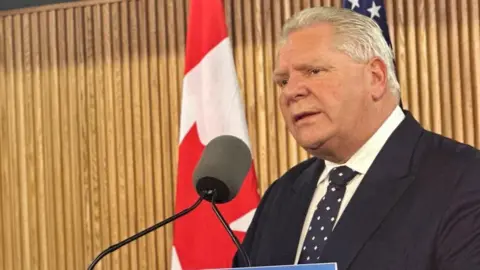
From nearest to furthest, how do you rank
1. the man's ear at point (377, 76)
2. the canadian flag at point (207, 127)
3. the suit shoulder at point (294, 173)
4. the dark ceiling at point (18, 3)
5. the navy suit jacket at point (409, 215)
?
the navy suit jacket at point (409, 215)
the man's ear at point (377, 76)
the suit shoulder at point (294, 173)
the canadian flag at point (207, 127)
the dark ceiling at point (18, 3)

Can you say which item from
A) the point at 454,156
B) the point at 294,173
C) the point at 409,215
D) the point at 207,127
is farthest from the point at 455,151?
the point at 207,127

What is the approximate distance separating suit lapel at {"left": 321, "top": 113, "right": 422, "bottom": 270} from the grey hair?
160 mm

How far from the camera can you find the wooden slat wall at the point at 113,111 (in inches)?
144

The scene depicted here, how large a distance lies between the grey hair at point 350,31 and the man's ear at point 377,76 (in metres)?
0.01

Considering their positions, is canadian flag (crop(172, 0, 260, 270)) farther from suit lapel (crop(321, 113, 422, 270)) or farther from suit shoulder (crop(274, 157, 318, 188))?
suit lapel (crop(321, 113, 422, 270))

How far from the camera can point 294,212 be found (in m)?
1.69

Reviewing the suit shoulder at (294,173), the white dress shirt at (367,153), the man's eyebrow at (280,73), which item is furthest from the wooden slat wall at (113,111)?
the man's eyebrow at (280,73)

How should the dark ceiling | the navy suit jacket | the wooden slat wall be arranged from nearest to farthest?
the navy suit jacket, the wooden slat wall, the dark ceiling

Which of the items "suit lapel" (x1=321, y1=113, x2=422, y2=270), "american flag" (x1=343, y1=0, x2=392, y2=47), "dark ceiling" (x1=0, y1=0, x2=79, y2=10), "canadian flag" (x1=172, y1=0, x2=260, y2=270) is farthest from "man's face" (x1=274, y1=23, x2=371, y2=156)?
"dark ceiling" (x1=0, y1=0, x2=79, y2=10)

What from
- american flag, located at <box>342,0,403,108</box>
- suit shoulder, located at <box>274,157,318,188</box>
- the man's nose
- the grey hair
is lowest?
suit shoulder, located at <box>274,157,318,188</box>

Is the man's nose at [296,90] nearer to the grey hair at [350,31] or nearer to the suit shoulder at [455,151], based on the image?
the grey hair at [350,31]

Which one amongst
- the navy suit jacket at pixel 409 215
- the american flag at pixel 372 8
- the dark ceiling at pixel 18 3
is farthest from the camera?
the dark ceiling at pixel 18 3

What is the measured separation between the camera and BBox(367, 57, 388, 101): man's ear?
61.7 inches

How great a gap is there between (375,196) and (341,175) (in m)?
0.14
